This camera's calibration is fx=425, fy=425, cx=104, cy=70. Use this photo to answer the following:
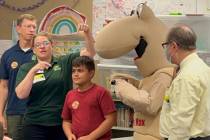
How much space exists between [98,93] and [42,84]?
410 millimetres

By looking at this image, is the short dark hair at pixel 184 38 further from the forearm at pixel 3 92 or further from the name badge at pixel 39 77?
the forearm at pixel 3 92

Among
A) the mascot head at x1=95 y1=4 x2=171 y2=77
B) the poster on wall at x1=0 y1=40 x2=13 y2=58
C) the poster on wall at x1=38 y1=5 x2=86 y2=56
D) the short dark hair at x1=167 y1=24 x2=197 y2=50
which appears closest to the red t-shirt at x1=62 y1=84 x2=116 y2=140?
the mascot head at x1=95 y1=4 x2=171 y2=77

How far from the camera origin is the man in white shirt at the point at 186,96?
224cm

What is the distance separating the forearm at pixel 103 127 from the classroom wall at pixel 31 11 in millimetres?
1558

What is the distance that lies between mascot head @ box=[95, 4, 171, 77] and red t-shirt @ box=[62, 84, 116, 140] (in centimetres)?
26

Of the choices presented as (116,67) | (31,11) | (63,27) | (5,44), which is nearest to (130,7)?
(116,67)

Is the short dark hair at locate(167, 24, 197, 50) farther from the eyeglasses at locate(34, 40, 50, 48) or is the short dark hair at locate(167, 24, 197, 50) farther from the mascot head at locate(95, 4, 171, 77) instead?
the eyeglasses at locate(34, 40, 50, 48)

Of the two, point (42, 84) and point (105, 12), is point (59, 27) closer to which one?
point (105, 12)

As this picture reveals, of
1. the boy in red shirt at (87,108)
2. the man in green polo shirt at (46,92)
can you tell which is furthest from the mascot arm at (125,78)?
the man in green polo shirt at (46,92)

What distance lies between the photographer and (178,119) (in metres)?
2.25

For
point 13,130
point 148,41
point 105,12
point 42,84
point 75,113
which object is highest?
point 105,12

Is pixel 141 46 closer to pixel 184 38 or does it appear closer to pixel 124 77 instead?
pixel 124 77

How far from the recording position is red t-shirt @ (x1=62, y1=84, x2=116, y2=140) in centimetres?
272

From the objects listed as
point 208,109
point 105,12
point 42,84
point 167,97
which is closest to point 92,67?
point 42,84
